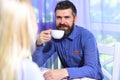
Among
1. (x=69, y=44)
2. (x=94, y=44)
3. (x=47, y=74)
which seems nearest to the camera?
(x=47, y=74)

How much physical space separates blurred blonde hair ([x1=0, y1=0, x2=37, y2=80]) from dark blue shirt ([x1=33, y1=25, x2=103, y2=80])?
100cm

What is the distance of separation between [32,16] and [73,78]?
0.78 meters

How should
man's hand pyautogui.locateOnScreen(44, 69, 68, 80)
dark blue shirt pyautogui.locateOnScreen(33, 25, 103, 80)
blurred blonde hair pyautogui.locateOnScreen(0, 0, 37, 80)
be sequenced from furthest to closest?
dark blue shirt pyautogui.locateOnScreen(33, 25, 103, 80), man's hand pyautogui.locateOnScreen(44, 69, 68, 80), blurred blonde hair pyautogui.locateOnScreen(0, 0, 37, 80)

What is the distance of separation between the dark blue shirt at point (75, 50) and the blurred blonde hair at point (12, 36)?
1.00 m

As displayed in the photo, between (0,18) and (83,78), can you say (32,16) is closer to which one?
(0,18)

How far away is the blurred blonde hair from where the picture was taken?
0.86m

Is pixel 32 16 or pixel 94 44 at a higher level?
pixel 32 16

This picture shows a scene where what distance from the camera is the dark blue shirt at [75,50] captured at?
1905mm

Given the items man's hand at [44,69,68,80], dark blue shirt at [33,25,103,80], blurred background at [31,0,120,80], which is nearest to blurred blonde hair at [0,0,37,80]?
man's hand at [44,69,68,80]

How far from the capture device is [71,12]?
84.8 inches

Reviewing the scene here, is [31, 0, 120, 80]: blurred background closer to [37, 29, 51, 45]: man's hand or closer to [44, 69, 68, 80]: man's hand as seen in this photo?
[37, 29, 51, 45]: man's hand

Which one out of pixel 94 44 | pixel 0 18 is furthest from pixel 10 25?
pixel 94 44

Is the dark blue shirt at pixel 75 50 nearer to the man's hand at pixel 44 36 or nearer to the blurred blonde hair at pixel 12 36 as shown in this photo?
the man's hand at pixel 44 36

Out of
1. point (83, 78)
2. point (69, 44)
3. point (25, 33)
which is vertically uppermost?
point (25, 33)
